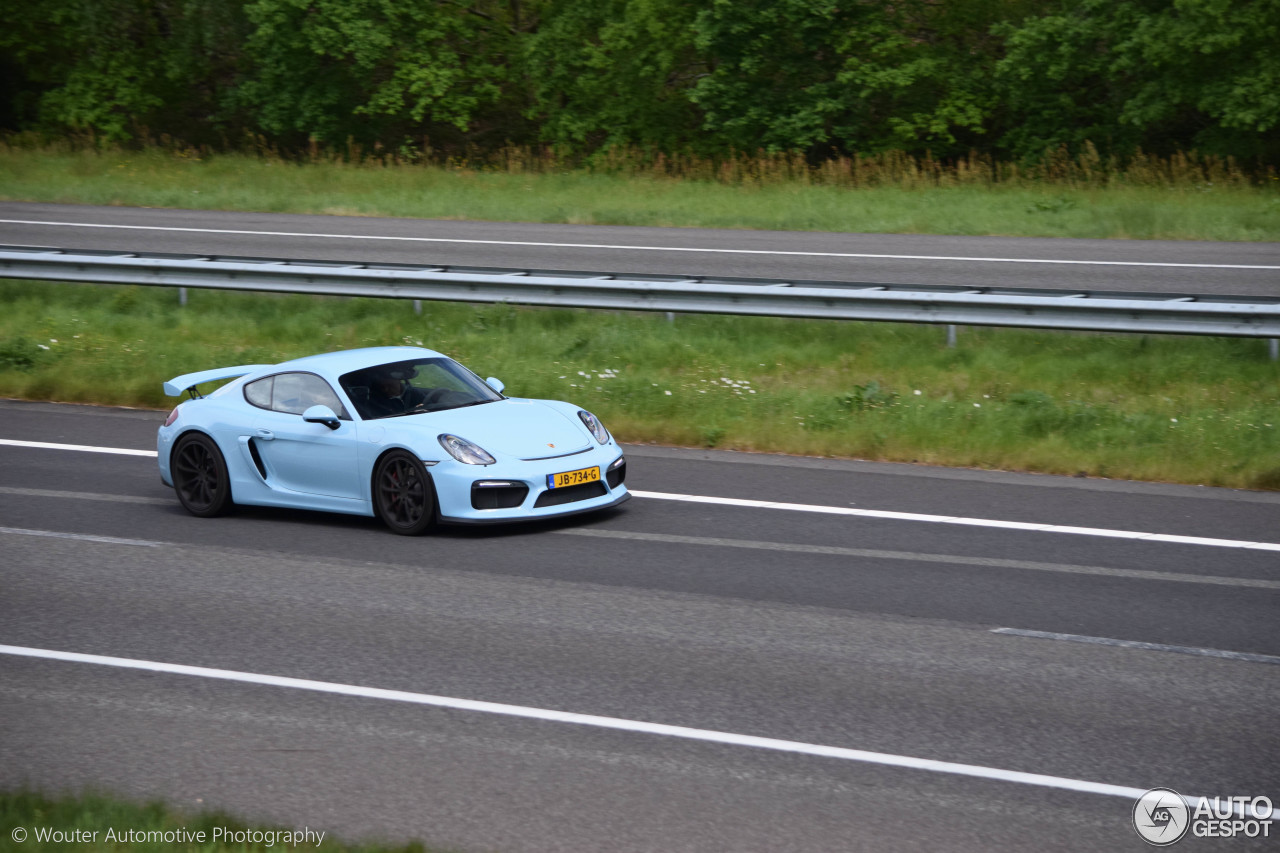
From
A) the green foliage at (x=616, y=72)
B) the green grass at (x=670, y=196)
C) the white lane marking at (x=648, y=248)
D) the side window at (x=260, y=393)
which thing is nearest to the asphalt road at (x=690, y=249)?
the white lane marking at (x=648, y=248)

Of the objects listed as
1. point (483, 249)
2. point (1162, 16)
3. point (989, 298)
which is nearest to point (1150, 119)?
point (1162, 16)

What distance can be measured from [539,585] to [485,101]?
31.4 m

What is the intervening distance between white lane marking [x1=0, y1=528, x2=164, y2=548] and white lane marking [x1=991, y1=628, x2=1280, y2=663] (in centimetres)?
613

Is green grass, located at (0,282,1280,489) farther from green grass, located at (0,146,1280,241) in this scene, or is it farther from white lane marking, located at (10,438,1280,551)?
green grass, located at (0,146,1280,241)

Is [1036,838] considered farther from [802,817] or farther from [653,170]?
[653,170]

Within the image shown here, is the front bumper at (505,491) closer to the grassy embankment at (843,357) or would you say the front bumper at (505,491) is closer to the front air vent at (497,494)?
the front air vent at (497,494)

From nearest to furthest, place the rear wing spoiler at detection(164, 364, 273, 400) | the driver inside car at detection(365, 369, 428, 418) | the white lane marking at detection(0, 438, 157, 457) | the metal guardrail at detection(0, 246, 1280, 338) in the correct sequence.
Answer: the driver inside car at detection(365, 369, 428, 418) → the rear wing spoiler at detection(164, 364, 273, 400) → the white lane marking at detection(0, 438, 157, 457) → the metal guardrail at detection(0, 246, 1280, 338)

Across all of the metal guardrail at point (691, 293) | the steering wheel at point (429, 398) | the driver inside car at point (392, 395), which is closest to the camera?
the driver inside car at point (392, 395)

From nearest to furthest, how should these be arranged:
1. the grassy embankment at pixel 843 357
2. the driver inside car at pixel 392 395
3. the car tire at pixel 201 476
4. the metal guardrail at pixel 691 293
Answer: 1. the driver inside car at pixel 392 395
2. the car tire at pixel 201 476
3. the grassy embankment at pixel 843 357
4. the metal guardrail at pixel 691 293

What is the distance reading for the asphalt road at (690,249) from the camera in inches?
750

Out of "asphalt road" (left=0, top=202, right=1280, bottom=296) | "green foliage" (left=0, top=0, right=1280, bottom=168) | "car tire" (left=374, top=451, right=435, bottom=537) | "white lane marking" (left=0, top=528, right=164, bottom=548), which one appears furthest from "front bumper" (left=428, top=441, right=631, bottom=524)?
"green foliage" (left=0, top=0, right=1280, bottom=168)

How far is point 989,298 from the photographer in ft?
47.4

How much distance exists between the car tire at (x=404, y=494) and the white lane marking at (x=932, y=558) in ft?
3.33

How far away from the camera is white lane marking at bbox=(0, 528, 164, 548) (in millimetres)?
10008
